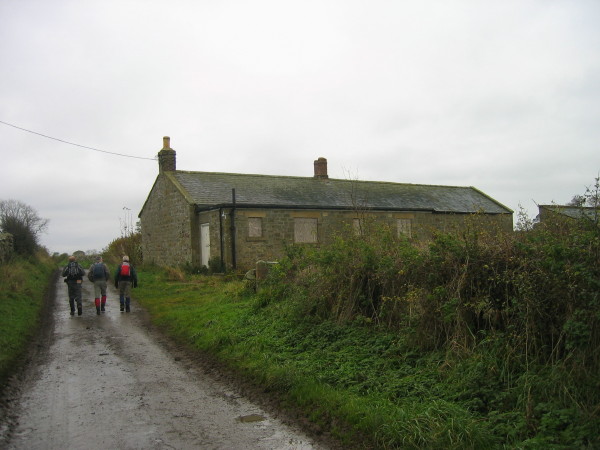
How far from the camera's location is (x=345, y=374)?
6379 mm

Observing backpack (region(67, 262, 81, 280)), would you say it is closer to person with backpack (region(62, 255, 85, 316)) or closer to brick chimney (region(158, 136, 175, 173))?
person with backpack (region(62, 255, 85, 316))

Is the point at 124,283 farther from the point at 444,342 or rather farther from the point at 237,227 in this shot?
the point at 444,342

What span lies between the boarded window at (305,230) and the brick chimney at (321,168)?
5770 millimetres

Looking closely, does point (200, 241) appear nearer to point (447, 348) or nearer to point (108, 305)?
point (108, 305)

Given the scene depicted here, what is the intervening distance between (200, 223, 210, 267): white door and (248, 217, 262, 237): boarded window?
6.07 feet

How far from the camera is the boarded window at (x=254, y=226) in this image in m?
22.4

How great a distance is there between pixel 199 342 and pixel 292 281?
2671 mm

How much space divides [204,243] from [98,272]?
8645mm

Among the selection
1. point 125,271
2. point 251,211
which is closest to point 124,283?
point 125,271

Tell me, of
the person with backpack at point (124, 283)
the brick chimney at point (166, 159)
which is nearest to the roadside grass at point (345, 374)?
the person with backpack at point (124, 283)

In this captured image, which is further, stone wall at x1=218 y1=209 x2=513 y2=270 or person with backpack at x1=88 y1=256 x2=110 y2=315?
stone wall at x1=218 y1=209 x2=513 y2=270

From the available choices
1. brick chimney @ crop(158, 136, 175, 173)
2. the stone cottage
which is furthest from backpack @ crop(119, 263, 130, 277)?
brick chimney @ crop(158, 136, 175, 173)

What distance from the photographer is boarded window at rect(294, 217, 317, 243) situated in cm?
2353

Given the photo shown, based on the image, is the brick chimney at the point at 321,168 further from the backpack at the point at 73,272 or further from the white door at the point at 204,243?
the backpack at the point at 73,272
